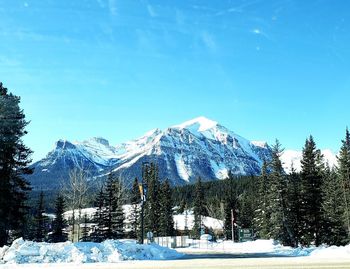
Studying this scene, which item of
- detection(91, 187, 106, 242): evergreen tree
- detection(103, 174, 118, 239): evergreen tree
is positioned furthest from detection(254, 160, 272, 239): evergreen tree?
detection(91, 187, 106, 242): evergreen tree

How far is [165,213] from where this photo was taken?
297ft

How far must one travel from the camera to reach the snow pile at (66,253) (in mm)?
24859

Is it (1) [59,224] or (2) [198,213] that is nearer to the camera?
(1) [59,224]

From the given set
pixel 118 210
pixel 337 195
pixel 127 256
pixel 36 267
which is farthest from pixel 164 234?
pixel 36 267

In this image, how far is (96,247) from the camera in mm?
27453

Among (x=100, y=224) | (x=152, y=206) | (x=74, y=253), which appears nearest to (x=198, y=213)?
(x=152, y=206)

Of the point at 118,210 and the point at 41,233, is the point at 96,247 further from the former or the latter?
the point at 41,233

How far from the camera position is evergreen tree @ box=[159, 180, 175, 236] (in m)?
89.4

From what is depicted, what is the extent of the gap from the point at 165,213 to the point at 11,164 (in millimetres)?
55677

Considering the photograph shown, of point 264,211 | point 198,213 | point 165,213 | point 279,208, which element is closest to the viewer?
point 279,208

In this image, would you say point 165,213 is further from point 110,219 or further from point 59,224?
point 110,219

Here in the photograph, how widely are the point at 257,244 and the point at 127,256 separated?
104ft

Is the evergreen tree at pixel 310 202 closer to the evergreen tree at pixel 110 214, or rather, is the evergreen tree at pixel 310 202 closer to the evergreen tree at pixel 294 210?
the evergreen tree at pixel 294 210

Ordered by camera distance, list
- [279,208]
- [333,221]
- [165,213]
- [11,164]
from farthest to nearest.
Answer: [165,213], [333,221], [279,208], [11,164]
